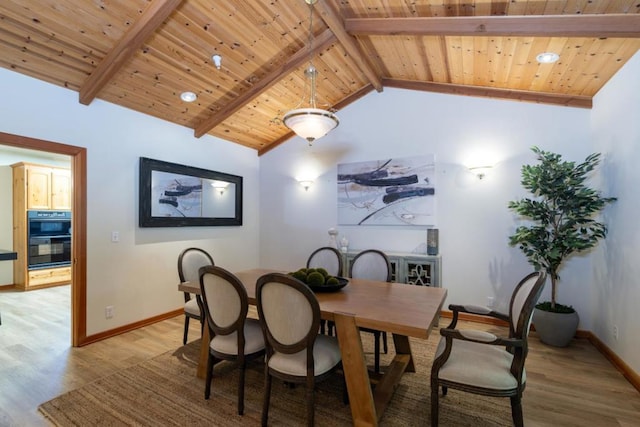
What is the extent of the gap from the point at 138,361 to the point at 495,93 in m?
4.81

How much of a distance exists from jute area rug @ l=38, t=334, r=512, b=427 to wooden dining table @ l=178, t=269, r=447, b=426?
151 mm

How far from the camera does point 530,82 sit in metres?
3.32

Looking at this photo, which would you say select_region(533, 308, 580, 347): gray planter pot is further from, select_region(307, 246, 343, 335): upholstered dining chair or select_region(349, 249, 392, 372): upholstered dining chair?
select_region(307, 246, 343, 335): upholstered dining chair

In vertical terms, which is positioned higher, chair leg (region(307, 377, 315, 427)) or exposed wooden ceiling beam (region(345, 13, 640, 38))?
exposed wooden ceiling beam (region(345, 13, 640, 38))

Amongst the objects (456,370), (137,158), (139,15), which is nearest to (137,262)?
(137,158)

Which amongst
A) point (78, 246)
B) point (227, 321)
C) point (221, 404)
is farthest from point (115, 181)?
point (221, 404)

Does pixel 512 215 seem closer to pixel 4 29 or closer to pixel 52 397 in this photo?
pixel 52 397

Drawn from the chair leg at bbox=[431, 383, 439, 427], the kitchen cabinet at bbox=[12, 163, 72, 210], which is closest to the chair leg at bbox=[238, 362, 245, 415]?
the chair leg at bbox=[431, 383, 439, 427]

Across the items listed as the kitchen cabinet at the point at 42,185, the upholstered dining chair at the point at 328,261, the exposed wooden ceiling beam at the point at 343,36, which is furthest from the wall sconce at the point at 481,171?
the kitchen cabinet at the point at 42,185

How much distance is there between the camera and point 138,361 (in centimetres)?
280

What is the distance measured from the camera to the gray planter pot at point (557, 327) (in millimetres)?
3027

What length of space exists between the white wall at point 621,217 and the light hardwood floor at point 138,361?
34 cm

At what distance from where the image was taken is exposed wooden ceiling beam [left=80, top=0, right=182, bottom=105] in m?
2.44

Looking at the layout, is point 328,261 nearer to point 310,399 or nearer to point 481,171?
point 310,399
